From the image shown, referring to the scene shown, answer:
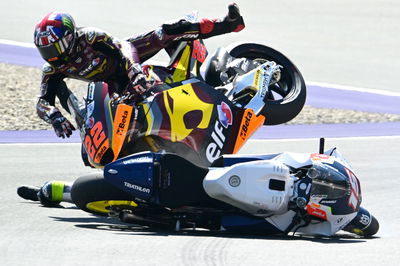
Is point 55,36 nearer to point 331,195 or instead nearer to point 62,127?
point 62,127

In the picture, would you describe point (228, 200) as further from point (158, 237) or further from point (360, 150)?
point (360, 150)

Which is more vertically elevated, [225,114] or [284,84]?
[284,84]

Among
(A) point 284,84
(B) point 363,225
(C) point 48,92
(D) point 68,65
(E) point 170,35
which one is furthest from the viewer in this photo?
(A) point 284,84

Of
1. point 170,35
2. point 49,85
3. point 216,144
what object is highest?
point 170,35

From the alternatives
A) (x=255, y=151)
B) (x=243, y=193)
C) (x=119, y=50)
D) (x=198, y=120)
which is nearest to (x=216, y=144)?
(x=198, y=120)

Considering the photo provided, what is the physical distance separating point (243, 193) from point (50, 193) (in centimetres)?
207

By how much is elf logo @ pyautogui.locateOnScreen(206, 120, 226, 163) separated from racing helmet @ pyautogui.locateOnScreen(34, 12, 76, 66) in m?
1.35

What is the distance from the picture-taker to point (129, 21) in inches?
742

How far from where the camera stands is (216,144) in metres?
7.76

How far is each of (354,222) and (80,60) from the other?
264 cm

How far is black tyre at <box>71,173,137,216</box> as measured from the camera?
7281 millimetres

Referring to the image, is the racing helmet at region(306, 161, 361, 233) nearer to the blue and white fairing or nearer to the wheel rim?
the blue and white fairing

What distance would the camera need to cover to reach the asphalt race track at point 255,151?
588cm

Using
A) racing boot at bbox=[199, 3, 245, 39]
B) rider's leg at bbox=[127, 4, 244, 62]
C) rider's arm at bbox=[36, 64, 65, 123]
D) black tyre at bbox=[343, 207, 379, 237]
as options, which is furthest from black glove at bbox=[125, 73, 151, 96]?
black tyre at bbox=[343, 207, 379, 237]
